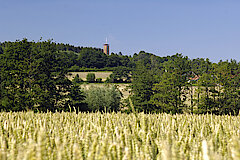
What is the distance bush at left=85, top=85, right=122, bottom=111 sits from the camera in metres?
52.3

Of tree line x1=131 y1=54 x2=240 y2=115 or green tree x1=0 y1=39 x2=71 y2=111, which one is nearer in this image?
green tree x1=0 y1=39 x2=71 y2=111

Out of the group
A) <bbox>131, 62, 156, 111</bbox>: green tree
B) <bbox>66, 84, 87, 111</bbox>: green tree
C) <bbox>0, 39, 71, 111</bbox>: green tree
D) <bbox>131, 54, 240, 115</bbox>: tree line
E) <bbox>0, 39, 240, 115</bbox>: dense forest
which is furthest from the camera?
<bbox>131, 62, 156, 111</bbox>: green tree

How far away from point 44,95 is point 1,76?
8.04 meters

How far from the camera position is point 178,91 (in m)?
41.0

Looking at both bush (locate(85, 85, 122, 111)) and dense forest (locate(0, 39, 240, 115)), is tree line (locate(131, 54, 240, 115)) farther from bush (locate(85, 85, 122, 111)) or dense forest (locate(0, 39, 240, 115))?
bush (locate(85, 85, 122, 111))

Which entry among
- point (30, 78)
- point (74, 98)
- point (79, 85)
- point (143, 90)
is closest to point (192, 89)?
point (143, 90)

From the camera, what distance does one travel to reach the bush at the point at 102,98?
52312mm

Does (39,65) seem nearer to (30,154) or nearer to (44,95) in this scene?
(44,95)

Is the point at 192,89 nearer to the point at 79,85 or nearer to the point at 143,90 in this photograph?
the point at 143,90

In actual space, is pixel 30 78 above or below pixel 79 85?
above

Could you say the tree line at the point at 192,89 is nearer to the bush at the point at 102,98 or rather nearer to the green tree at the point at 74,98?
the bush at the point at 102,98

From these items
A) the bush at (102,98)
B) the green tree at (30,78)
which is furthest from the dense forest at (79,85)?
the bush at (102,98)

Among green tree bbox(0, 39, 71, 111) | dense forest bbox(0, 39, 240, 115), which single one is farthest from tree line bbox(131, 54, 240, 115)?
green tree bbox(0, 39, 71, 111)

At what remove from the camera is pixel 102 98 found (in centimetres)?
5306
